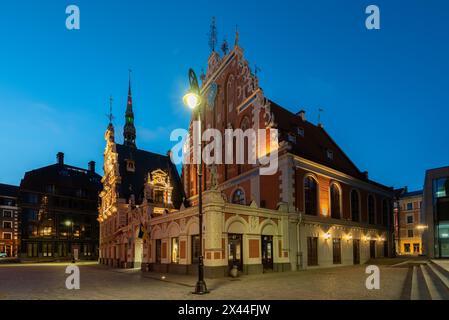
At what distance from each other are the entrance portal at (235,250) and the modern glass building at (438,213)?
2549 centimetres

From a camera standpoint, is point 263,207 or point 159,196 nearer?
point 263,207

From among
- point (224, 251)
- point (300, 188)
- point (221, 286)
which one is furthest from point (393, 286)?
point (300, 188)

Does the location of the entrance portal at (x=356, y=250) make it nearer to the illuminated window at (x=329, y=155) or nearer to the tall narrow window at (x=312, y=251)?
the tall narrow window at (x=312, y=251)

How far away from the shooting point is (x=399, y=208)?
266 feet

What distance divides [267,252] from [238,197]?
783 cm

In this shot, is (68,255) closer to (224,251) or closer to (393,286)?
(224,251)

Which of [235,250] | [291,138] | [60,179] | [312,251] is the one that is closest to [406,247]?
[312,251]

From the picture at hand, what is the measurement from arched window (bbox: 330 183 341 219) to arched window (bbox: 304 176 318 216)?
3.26 metres

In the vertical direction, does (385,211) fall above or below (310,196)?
below

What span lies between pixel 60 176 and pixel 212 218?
64.2m

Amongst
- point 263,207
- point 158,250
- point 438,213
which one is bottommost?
point 158,250

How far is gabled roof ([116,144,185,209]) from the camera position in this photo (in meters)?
46.0

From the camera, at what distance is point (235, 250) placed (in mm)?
24906

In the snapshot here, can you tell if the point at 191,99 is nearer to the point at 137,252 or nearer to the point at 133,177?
the point at 137,252
